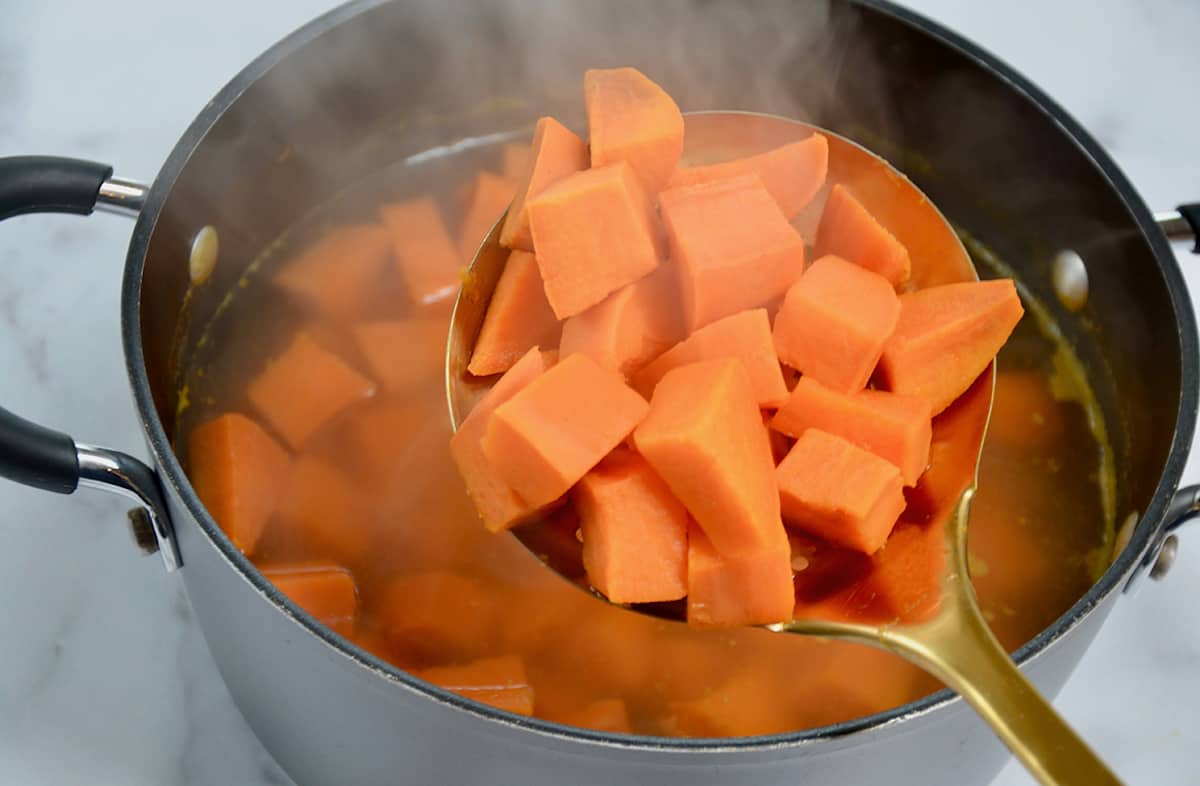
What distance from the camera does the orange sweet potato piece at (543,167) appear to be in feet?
4.29

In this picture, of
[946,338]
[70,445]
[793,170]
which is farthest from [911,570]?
[70,445]

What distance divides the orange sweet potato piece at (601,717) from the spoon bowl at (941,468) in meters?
0.17

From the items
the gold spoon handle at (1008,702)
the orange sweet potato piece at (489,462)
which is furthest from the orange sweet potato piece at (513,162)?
the gold spoon handle at (1008,702)

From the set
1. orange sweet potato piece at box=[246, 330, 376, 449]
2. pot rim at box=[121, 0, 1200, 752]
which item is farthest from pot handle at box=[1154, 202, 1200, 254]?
orange sweet potato piece at box=[246, 330, 376, 449]

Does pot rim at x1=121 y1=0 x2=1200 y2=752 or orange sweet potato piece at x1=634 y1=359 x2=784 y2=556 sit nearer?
pot rim at x1=121 y1=0 x2=1200 y2=752

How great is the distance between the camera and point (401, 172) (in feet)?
5.93

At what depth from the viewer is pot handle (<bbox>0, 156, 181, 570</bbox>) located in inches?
42.0

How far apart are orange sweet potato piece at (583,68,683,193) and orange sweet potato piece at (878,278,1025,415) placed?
309 mm

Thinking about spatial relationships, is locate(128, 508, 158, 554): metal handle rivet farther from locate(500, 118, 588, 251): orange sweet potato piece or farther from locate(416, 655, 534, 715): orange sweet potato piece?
locate(500, 118, 588, 251): orange sweet potato piece

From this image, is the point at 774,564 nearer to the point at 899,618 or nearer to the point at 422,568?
the point at 899,618

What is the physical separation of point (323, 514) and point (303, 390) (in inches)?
7.8

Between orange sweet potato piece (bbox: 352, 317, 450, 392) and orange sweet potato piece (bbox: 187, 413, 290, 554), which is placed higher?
orange sweet potato piece (bbox: 352, 317, 450, 392)

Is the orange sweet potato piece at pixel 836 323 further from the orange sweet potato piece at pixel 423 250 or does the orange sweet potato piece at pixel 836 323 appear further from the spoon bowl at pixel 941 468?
the orange sweet potato piece at pixel 423 250

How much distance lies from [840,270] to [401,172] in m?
0.84
